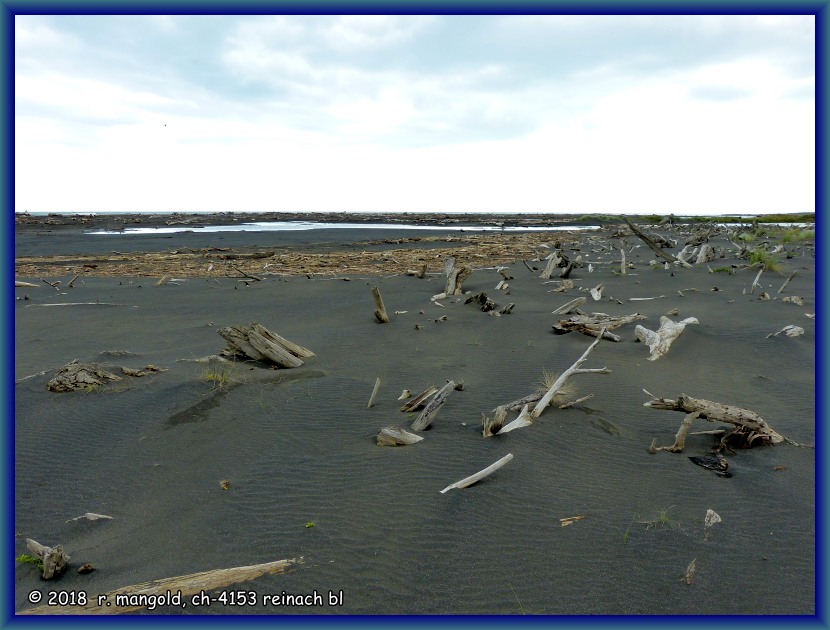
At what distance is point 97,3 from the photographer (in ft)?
9.16

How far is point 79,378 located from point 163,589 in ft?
13.3

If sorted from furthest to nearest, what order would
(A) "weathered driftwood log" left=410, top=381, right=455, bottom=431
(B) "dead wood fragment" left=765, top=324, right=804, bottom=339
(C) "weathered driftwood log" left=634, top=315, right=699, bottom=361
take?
(B) "dead wood fragment" left=765, top=324, right=804, bottom=339
(C) "weathered driftwood log" left=634, top=315, right=699, bottom=361
(A) "weathered driftwood log" left=410, top=381, right=455, bottom=431

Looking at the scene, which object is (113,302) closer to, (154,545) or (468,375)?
(468,375)

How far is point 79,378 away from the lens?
591 cm

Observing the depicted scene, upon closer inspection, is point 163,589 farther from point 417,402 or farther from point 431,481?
point 417,402

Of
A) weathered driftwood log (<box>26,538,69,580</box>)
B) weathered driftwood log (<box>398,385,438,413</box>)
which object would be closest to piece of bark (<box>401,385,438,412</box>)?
weathered driftwood log (<box>398,385,438,413</box>)

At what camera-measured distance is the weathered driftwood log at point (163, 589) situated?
2.65m

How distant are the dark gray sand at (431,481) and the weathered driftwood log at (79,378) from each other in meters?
0.14

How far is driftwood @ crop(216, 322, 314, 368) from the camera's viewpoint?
257 inches

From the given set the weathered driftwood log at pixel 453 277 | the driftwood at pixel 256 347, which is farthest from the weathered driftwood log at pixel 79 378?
the weathered driftwood log at pixel 453 277

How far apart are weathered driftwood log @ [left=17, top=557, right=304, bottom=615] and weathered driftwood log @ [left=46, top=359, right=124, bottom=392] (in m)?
3.70

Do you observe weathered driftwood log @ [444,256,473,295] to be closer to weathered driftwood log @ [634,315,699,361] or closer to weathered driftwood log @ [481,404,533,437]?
weathered driftwood log @ [634,315,699,361]

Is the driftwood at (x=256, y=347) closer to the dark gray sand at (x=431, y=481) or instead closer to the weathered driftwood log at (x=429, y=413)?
the dark gray sand at (x=431, y=481)

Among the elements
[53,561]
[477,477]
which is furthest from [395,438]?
[53,561]
